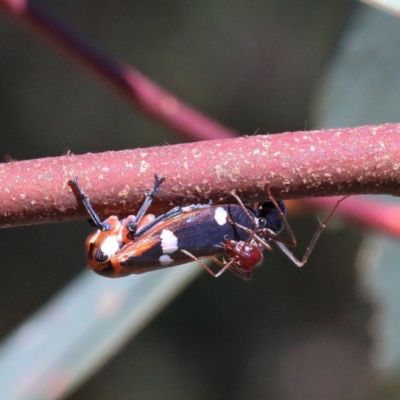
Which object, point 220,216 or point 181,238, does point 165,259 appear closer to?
point 181,238

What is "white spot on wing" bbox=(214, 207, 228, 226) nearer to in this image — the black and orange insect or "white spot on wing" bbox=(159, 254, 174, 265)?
the black and orange insect

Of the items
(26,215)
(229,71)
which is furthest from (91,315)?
(229,71)

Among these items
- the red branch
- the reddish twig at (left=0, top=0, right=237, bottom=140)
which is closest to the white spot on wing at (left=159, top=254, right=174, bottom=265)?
the reddish twig at (left=0, top=0, right=237, bottom=140)

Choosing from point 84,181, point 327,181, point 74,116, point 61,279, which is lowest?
point 327,181

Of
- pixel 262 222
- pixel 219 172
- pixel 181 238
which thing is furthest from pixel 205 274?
pixel 219 172

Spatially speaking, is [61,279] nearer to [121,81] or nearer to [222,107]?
[222,107]

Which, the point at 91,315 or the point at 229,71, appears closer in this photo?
the point at 91,315

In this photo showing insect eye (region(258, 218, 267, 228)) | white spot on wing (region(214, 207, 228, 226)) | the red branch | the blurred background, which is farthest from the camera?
the blurred background
